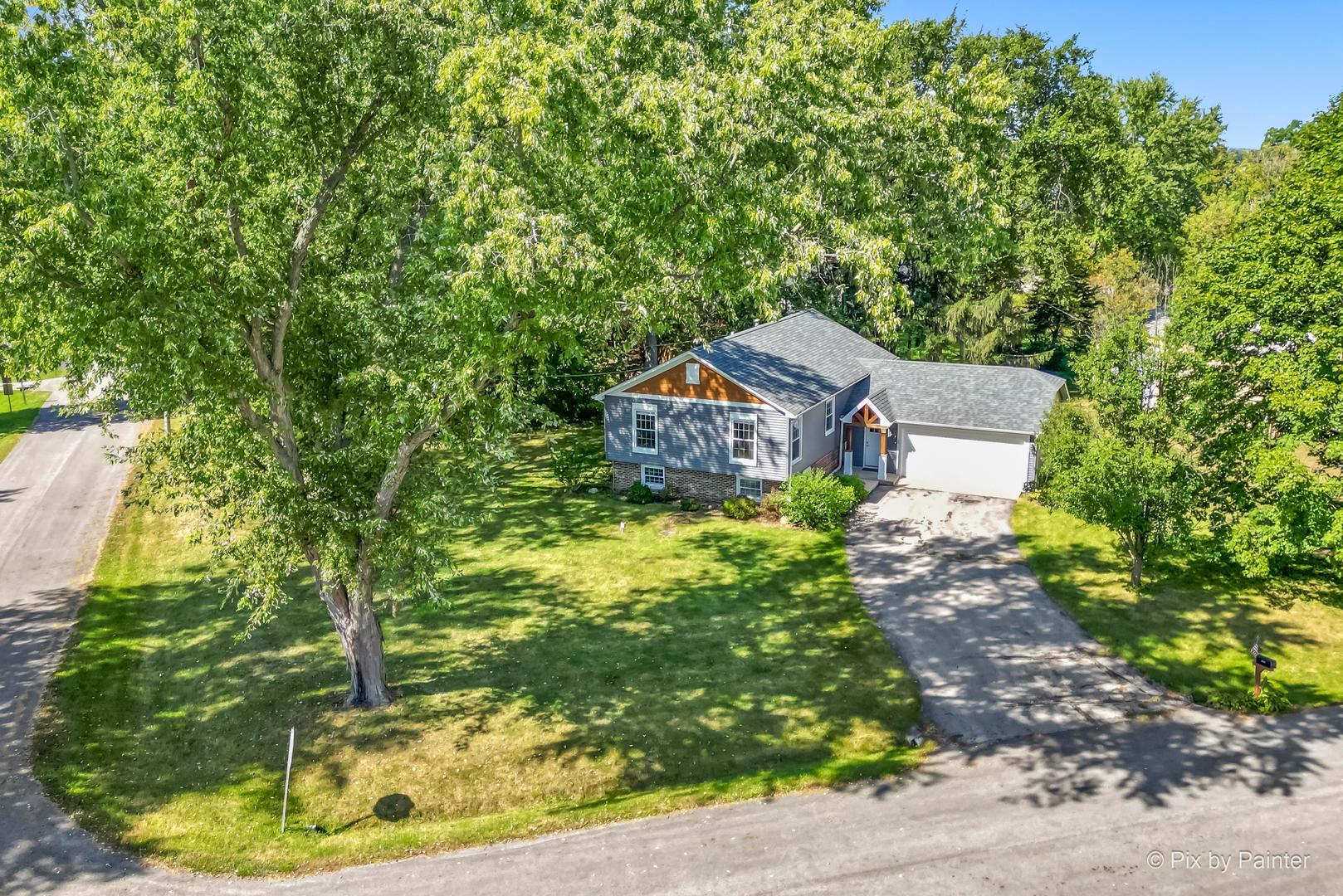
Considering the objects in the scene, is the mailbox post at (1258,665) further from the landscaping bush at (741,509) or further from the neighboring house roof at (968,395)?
the landscaping bush at (741,509)

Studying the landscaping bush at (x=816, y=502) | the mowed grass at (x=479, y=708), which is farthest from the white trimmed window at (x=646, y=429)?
the mowed grass at (x=479, y=708)

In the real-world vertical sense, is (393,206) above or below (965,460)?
above

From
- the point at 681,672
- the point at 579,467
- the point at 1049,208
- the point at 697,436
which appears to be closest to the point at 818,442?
the point at 697,436

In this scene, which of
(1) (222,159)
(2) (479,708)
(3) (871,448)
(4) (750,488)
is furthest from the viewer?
(3) (871,448)

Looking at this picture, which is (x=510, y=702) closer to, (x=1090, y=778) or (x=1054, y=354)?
(x=1090, y=778)

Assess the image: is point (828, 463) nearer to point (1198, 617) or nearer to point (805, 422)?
point (805, 422)

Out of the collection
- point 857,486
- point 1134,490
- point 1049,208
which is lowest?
point 857,486

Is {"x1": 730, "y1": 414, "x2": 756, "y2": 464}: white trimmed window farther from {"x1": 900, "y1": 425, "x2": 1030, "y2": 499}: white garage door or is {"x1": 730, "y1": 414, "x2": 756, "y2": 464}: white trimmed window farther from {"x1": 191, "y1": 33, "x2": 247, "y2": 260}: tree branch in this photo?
{"x1": 191, "y1": 33, "x2": 247, "y2": 260}: tree branch
